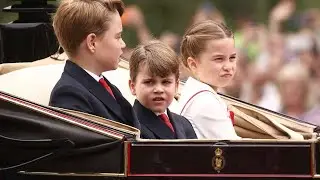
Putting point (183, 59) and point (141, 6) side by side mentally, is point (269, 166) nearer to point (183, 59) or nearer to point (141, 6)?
point (183, 59)

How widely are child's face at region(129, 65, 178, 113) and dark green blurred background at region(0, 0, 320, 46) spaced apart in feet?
12.3

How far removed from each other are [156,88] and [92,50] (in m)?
0.27

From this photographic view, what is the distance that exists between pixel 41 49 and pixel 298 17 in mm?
3857

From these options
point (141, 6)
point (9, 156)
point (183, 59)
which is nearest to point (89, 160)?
point (9, 156)

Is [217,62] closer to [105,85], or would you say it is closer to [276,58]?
[105,85]

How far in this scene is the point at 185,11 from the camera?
27.5 feet

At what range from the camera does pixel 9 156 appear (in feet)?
12.9

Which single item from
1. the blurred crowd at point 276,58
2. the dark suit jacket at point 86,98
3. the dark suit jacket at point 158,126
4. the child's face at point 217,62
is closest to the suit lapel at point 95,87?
the dark suit jacket at point 86,98

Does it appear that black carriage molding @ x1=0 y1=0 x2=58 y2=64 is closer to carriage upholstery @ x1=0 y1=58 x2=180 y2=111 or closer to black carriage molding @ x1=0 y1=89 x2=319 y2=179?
carriage upholstery @ x1=0 y1=58 x2=180 y2=111

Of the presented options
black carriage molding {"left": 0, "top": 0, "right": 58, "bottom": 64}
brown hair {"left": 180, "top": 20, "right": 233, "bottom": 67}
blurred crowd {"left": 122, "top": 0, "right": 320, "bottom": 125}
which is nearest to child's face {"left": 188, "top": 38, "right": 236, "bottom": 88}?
brown hair {"left": 180, "top": 20, "right": 233, "bottom": 67}

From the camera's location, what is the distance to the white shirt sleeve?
444 cm

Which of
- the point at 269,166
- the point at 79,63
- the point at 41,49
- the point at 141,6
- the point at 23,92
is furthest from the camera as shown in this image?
the point at 141,6

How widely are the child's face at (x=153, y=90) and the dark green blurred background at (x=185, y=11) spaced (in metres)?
3.74

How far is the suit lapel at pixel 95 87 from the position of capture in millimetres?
4145
